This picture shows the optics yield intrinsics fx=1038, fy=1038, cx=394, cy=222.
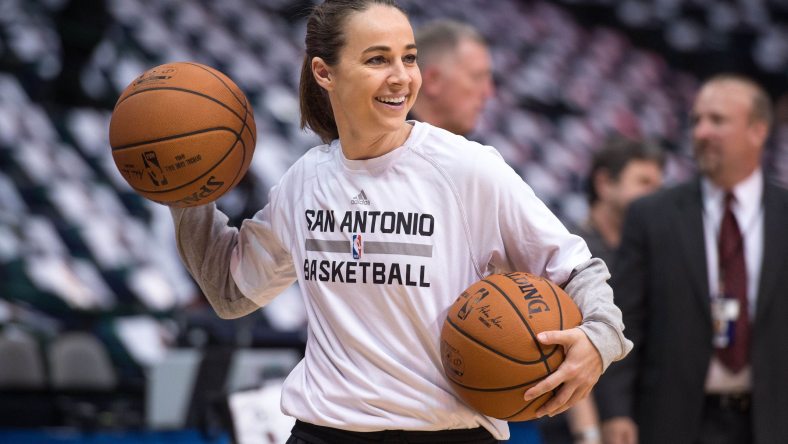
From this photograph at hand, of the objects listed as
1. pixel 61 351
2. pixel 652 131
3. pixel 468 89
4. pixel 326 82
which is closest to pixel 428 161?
pixel 326 82

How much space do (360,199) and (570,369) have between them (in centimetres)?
70

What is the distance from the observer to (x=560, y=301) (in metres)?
2.44

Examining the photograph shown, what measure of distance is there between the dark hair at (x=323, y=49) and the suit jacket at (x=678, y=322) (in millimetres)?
1886

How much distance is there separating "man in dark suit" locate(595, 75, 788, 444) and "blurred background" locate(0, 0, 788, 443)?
156cm

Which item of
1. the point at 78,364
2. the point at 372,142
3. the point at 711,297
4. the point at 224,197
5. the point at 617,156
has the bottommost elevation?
the point at 78,364

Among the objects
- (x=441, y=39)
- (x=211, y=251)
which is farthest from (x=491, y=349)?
(x=441, y=39)

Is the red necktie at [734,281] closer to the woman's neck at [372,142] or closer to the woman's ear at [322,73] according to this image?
the woman's neck at [372,142]

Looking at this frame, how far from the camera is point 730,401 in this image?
4113mm

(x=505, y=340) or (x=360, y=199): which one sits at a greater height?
(x=360, y=199)

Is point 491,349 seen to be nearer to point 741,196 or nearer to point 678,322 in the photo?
point 678,322

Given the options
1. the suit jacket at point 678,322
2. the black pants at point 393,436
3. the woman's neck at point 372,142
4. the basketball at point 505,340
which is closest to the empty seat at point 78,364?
the suit jacket at point 678,322

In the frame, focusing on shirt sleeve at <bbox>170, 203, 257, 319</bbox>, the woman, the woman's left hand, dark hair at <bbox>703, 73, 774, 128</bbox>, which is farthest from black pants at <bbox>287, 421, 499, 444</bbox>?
dark hair at <bbox>703, 73, 774, 128</bbox>

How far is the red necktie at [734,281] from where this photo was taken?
4121 millimetres

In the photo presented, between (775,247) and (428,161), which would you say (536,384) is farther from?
(775,247)
